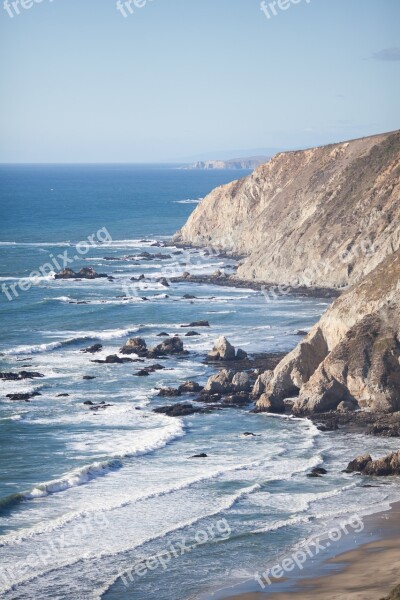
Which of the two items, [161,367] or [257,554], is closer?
[257,554]

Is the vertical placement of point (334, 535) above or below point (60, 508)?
below

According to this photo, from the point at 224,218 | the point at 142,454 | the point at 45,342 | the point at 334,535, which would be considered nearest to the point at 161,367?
the point at 45,342

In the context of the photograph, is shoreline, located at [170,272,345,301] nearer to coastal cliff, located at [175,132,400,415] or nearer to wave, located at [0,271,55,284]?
coastal cliff, located at [175,132,400,415]

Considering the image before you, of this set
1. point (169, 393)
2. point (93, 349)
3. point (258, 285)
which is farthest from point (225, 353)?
point (258, 285)

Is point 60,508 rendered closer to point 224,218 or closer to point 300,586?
point 300,586

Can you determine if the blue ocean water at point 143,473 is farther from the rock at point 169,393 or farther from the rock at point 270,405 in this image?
the rock at point 270,405

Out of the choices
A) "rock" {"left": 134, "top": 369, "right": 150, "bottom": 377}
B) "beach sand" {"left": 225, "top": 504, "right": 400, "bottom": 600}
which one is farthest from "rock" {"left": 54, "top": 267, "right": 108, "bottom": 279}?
"beach sand" {"left": 225, "top": 504, "right": 400, "bottom": 600}
